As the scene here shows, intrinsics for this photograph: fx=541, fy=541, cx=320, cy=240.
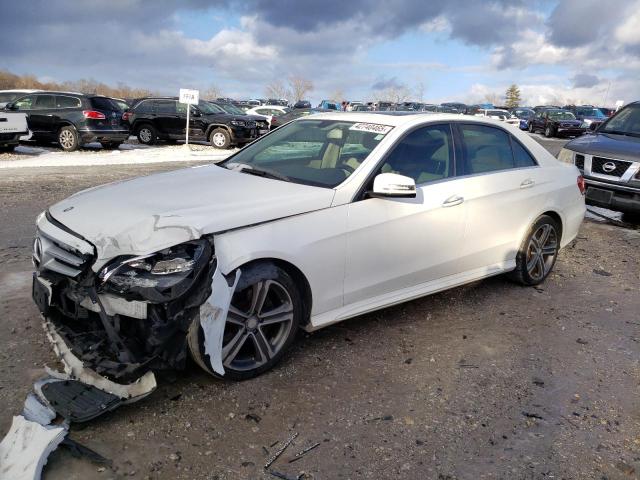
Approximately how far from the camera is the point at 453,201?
4.08 meters

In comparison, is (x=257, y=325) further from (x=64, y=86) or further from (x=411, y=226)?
(x=64, y=86)

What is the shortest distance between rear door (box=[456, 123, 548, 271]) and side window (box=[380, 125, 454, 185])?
14 cm

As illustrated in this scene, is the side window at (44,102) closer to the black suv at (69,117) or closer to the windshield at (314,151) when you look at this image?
the black suv at (69,117)

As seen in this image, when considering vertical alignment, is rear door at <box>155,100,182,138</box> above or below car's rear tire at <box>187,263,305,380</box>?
above

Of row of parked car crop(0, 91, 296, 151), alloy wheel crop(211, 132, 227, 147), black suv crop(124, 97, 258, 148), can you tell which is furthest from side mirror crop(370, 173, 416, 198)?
alloy wheel crop(211, 132, 227, 147)

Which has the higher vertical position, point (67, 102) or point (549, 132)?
point (549, 132)

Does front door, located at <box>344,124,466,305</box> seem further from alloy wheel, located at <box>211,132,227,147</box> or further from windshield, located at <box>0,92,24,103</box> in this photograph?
windshield, located at <box>0,92,24,103</box>

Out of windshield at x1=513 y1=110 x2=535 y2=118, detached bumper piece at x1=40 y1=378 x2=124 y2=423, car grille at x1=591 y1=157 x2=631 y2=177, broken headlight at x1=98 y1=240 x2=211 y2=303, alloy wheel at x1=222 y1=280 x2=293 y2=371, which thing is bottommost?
detached bumper piece at x1=40 y1=378 x2=124 y2=423

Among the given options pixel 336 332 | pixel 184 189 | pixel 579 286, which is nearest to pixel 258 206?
pixel 184 189

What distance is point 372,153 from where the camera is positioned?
3787 millimetres

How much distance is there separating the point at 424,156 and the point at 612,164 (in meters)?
4.82

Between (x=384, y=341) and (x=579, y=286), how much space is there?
2.54 metres

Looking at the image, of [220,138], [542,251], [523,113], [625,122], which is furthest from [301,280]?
[523,113]

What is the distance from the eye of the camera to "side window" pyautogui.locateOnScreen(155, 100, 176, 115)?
60.6ft
